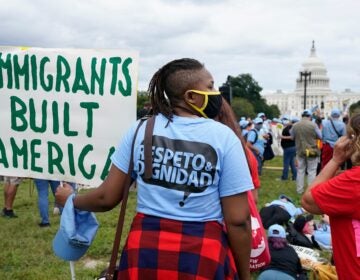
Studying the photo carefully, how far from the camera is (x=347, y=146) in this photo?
287cm

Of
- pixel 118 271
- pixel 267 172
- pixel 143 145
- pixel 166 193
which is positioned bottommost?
pixel 267 172

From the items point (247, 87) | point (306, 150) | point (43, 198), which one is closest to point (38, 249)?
point (43, 198)

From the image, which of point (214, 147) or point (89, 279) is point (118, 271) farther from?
point (89, 279)

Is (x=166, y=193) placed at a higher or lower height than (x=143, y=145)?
lower

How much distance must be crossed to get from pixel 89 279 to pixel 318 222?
10.3ft

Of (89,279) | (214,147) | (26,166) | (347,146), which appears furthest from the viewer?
(89,279)

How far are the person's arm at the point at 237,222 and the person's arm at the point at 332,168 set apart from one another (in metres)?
0.74

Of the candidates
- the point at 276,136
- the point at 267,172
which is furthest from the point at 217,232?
the point at 276,136

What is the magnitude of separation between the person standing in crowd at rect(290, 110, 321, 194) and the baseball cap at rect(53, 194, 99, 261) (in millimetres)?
7729

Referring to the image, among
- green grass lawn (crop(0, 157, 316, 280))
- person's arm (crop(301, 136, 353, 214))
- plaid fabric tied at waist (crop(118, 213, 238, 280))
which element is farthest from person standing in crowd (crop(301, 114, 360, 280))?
green grass lawn (crop(0, 157, 316, 280))

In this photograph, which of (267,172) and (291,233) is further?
(267,172)

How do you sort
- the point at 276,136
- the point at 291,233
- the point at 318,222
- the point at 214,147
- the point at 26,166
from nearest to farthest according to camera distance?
the point at 214,147 → the point at 26,166 → the point at 291,233 → the point at 318,222 → the point at 276,136

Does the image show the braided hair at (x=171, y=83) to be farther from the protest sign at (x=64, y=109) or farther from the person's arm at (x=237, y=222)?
the protest sign at (x=64, y=109)

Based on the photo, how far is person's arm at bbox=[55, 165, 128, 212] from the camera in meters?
2.32
